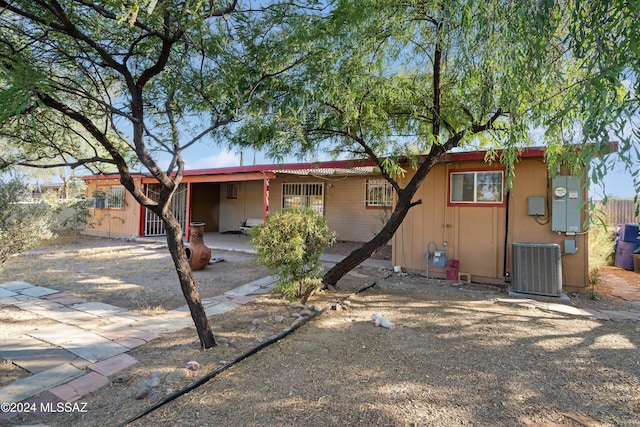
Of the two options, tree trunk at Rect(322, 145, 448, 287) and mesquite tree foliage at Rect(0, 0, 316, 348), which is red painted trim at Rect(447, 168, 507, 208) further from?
mesquite tree foliage at Rect(0, 0, 316, 348)

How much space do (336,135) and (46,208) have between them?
450cm

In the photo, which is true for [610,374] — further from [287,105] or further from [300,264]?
[287,105]

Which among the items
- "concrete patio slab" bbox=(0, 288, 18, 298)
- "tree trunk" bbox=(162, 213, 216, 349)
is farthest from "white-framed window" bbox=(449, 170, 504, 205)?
"concrete patio slab" bbox=(0, 288, 18, 298)

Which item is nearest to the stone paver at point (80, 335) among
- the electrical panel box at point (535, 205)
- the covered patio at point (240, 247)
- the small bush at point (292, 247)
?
the small bush at point (292, 247)

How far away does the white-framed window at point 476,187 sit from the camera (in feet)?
19.9

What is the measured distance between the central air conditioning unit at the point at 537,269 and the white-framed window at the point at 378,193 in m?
4.92

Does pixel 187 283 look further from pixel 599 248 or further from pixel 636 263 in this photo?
pixel 636 263

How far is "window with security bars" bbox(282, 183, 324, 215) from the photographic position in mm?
11586

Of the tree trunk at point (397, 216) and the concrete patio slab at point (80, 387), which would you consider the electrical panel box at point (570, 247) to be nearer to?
the tree trunk at point (397, 216)

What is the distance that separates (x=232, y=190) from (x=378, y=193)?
6.91 m

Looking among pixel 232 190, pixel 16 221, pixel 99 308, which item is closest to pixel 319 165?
pixel 99 308

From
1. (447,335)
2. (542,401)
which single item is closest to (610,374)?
(542,401)

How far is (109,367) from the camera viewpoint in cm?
280

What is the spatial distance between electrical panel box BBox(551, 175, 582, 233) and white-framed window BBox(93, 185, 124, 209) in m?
13.9
